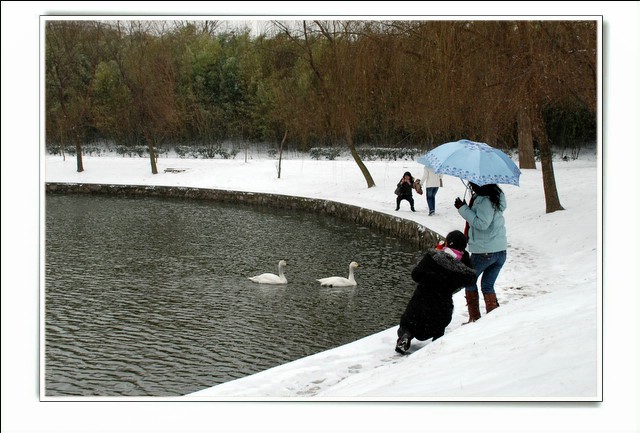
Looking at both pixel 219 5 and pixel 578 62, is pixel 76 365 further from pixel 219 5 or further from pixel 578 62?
pixel 578 62

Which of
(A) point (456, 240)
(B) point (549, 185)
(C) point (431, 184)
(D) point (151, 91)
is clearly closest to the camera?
(A) point (456, 240)

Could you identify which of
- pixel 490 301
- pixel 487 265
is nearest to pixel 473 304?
pixel 490 301

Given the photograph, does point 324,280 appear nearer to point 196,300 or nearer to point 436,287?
point 196,300

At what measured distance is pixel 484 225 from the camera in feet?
23.4

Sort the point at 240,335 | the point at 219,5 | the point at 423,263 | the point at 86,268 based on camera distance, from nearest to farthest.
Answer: the point at 219,5 < the point at 423,263 < the point at 240,335 < the point at 86,268

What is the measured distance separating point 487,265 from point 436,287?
0.66 m

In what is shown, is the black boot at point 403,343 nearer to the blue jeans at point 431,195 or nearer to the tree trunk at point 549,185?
the tree trunk at point 549,185

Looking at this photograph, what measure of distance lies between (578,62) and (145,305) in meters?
7.29

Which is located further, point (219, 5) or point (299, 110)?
point (299, 110)

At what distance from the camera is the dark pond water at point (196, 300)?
793 cm

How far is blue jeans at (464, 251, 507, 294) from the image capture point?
23.7 ft

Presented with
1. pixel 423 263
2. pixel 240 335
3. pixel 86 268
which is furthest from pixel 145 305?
pixel 423 263

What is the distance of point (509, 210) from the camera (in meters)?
17.2

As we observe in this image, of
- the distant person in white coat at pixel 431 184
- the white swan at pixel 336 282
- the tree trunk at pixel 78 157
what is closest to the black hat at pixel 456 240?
the white swan at pixel 336 282
